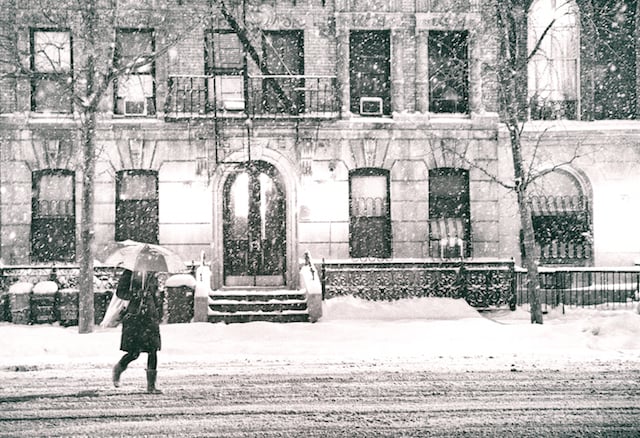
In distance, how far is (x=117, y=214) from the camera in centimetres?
1859

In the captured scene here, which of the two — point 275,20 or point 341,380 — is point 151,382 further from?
point 275,20

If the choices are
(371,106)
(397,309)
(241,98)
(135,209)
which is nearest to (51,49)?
(135,209)

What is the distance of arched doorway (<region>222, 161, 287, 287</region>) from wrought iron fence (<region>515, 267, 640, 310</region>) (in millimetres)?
6823

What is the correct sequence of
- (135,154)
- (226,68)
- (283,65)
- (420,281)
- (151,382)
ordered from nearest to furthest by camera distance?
(151,382), (420,281), (135,154), (283,65), (226,68)

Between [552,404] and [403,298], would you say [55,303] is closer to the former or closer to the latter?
[403,298]

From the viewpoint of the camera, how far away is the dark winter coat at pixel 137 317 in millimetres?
8398

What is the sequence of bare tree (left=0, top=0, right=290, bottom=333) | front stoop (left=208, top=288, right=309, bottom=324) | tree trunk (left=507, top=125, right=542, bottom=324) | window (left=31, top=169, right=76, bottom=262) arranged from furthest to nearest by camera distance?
window (left=31, top=169, right=76, bottom=262)
front stoop (left=208, top=288, right=309, bottom=324)
tree trunk (left=507, top=125, right=542, bottom=324)
bare tree (left=0, top=0, right=290, bottom=333)

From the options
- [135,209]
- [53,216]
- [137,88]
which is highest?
[137,88]

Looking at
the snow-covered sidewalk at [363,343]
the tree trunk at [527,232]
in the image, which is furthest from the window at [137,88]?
the tree trunk at [527,232]

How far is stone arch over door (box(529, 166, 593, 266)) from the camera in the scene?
63.1ft

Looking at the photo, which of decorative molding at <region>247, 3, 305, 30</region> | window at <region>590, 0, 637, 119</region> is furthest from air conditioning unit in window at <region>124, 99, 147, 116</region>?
window at <region>590, 0, 637, 119</region>

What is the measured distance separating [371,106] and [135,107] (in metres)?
6.90

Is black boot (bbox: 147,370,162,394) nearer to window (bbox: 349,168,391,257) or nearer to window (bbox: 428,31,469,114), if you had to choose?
window (bbox: 349,168,391,257)

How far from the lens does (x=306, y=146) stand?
738 inches
